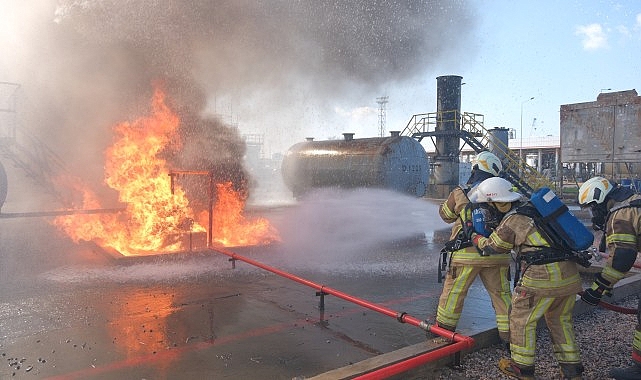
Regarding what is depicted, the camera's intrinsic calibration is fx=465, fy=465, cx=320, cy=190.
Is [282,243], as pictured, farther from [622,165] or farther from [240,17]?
[622,165]

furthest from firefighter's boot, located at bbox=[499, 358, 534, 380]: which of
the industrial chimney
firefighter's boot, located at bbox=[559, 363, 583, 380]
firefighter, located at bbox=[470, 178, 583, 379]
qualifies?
the industrial chimney

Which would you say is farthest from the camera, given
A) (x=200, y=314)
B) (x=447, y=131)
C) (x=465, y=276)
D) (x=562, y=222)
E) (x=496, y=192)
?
(x=447, y=131)

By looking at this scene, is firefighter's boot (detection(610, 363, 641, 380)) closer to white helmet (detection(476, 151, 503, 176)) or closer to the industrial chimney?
white helmet (detection(476, 151, 503, 176))

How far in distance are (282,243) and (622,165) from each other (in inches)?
792

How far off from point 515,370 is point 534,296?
64 cm

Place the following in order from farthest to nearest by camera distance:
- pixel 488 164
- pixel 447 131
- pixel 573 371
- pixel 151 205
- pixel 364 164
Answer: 1. pixel 447 131
2. pixel 364 164
3. pixel 151 205
4. pixel 488 164
5. pixel 573 371

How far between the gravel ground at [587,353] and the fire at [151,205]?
578 cm

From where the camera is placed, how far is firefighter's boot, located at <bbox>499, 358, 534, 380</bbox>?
3576 millimetres

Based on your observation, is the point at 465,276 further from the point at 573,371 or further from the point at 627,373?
the point at 627,373

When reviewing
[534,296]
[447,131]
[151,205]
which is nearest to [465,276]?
[534,296]

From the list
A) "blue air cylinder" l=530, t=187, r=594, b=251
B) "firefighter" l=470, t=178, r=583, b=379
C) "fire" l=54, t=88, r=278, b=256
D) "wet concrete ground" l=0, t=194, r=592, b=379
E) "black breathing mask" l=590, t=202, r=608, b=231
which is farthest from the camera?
"fire" l=54, t=88, r=278, b=256

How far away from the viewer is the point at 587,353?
14.2 ft

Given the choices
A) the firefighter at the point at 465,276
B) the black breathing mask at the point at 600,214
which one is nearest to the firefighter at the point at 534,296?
the firefighter at the point at 465,276

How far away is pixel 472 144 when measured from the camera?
21.1m
